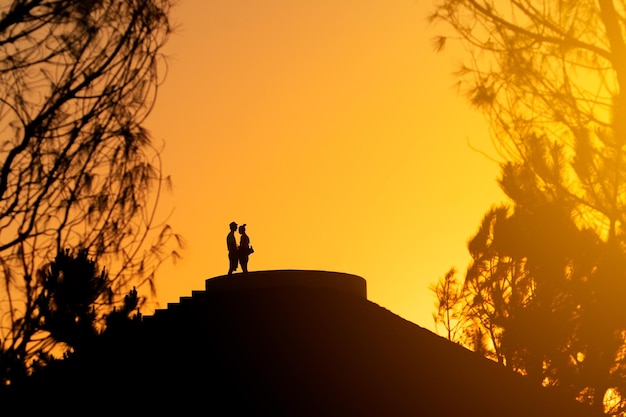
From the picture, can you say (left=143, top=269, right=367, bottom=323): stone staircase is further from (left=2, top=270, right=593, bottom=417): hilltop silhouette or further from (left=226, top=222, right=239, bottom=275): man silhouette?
(left=226, top=222, right=239, bottom=275): man silhouette

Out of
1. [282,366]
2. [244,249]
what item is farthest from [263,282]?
[282,366]

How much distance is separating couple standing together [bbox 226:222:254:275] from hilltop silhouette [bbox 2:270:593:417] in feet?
1.28

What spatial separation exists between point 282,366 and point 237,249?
4176 mm

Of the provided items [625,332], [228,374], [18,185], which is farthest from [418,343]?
[18,185]

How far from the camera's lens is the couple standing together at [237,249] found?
18016mm

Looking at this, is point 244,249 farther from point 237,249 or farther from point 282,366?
point 282,366

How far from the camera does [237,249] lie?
18.0 meters

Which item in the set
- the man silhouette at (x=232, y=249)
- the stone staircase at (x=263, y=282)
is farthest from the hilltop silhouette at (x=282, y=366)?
the man silhouette at (x=232, y=249)

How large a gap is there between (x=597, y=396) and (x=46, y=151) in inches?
603

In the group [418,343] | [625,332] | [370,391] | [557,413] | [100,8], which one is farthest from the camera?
[625,332]

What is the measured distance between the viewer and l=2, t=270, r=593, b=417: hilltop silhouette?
13141 mm

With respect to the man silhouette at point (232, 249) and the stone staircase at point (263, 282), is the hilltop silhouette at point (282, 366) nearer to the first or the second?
the stone staircase at point (263, 282)

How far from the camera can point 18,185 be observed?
7.61 meters

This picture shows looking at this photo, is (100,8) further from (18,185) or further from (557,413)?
(557,413)
